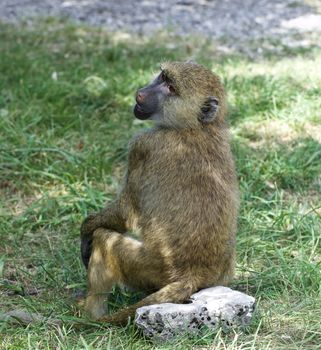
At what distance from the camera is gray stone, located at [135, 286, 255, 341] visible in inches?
162

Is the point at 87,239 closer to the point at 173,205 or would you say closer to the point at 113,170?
the point at 173,205

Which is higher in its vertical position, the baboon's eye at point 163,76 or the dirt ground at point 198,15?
the baboon's eye at point 163,76

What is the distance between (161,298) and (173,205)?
498mm

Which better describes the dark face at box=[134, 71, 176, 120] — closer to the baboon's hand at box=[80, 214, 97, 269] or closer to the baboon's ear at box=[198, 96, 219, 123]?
the baboon's ear at box=[198, 96, 219, 123]

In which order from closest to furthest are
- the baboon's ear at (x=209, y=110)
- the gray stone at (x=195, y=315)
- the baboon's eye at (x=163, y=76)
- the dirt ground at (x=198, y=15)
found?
the gray stone at (x=195, y=315) < the baboon's ear at (x=209, y=110) < the baboon's eye at (x=163, y=76) < the dirt ground at (x=198, y=15)

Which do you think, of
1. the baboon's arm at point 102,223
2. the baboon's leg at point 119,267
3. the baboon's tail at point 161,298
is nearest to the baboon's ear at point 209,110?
the baboon's arm at point 102,223

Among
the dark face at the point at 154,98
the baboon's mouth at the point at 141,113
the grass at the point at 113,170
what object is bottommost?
the grass at the point at 113,170

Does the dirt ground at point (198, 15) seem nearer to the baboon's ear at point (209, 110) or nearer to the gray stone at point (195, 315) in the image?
the baboon's ear at point (209, 110)

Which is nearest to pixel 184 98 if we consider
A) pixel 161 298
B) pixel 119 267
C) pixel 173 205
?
pixel 173 205

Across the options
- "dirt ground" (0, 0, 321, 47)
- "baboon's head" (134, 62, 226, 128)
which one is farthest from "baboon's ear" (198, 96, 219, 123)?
"dirt ground" (0, 0, 321, 47)

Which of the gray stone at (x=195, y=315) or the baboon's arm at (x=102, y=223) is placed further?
the baboon's arm at (x=102, y=223)

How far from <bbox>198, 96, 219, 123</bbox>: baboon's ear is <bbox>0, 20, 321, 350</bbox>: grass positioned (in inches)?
39.5

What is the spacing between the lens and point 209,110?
Answer: 4629 mm

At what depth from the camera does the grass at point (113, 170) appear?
4434 millimetres
